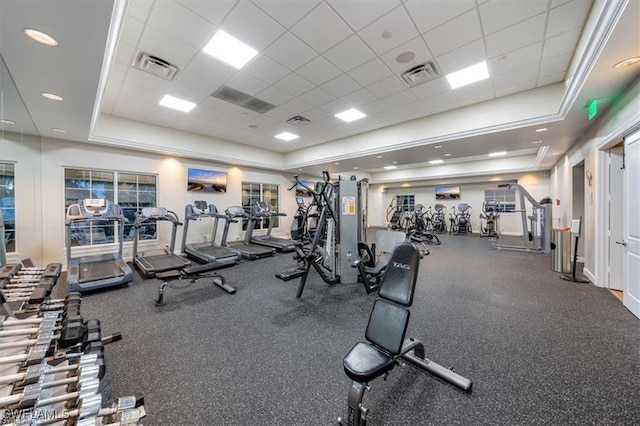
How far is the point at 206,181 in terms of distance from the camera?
741 centimetres

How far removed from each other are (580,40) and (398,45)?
2153 mm

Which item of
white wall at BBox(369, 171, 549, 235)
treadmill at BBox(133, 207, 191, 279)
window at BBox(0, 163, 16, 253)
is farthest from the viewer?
white wall at BBox(369, 171, 549, 235)

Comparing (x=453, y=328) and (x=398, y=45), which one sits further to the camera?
(x=398, y=45)

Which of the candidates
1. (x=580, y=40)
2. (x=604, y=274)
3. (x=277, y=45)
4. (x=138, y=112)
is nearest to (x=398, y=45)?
(x=277, y=45)

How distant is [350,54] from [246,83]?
6.01 ft

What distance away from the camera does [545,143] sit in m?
5.65

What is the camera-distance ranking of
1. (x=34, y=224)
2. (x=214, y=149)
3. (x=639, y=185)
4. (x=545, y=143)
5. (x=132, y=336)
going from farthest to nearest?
(x=214, y=149) < (x=545, y=143) < (x=34, y=224) < (x=639, y=185) < (x=132, y=336)

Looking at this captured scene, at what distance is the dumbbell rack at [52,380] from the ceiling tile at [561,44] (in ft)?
16.9

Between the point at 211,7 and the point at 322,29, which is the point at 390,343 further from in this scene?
the point at 211,7

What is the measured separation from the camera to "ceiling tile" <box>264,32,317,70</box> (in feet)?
9.95

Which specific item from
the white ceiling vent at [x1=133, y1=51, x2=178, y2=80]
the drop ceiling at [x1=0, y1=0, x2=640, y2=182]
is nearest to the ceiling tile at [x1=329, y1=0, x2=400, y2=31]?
the drop ceiling at [x1=0, y1=0, x2=640, y2=182]

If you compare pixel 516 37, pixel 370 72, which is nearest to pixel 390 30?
pixel 370 72

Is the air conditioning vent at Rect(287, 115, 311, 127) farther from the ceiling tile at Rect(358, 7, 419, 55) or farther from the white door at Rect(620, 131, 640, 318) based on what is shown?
the white door at Rect(620, 131, 640, 318)

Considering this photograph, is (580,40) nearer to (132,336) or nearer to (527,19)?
(527,19)
